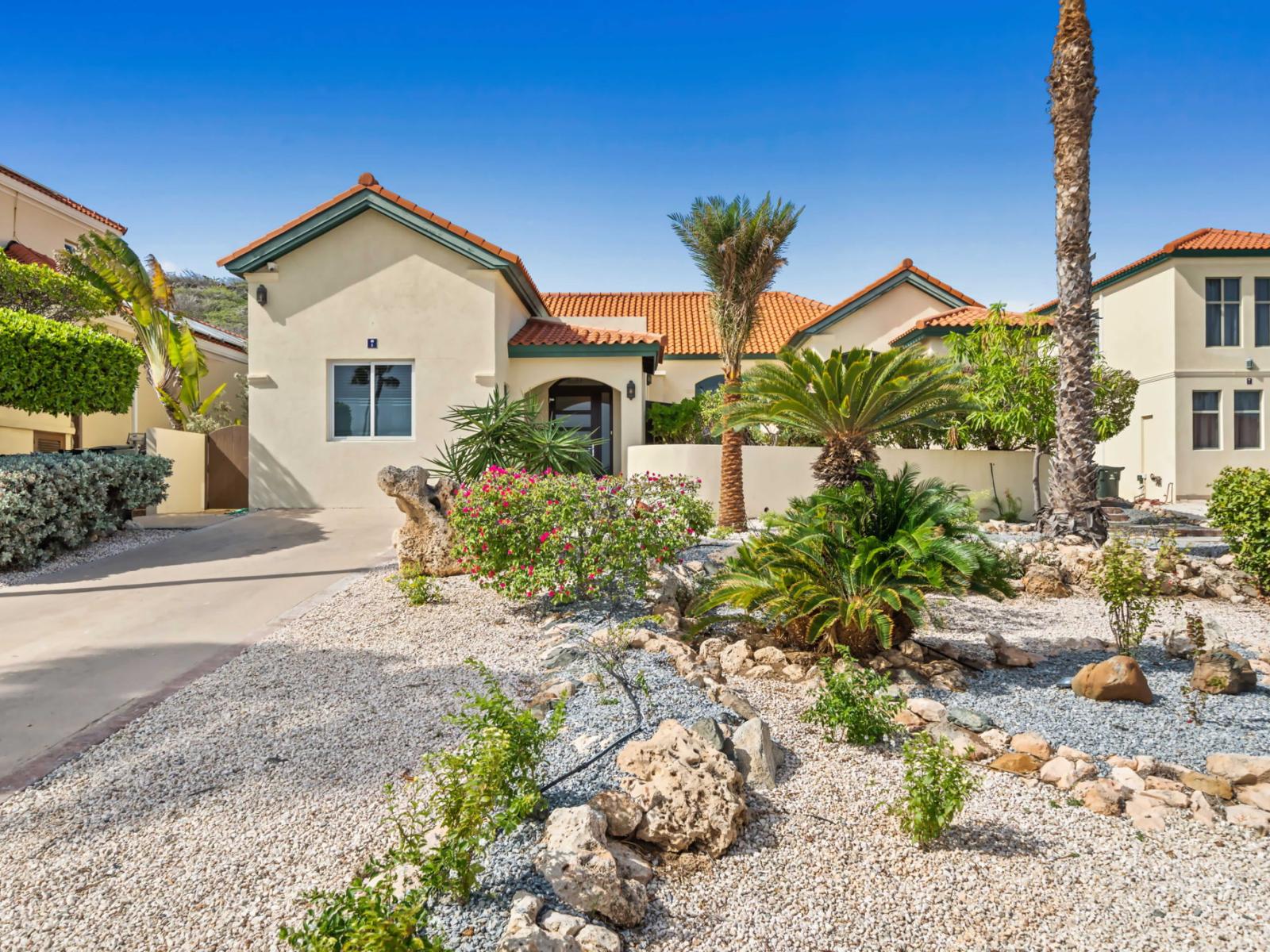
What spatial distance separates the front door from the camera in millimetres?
19094

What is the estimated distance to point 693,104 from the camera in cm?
1513

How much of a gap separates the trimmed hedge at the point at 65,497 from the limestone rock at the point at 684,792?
32.0ft

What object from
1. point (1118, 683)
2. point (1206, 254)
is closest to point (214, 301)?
point (1206, 254)

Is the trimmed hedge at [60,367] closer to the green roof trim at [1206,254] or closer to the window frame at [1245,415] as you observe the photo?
the green roof trim at [1206,254]

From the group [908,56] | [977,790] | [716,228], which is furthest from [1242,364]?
[977,790]

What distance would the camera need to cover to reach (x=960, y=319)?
1895 cm

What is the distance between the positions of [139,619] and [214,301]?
2229 inches

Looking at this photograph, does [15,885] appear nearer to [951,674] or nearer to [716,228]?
[951,674]

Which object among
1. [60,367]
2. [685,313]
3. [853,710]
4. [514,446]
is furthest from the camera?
[685,313]

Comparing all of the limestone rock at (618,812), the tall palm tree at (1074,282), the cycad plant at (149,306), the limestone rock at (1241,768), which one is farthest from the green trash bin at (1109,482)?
the cycad plant at (149,306)

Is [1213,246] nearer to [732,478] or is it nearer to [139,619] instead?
[732,478]

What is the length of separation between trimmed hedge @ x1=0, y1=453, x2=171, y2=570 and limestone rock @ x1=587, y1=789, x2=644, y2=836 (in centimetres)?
990

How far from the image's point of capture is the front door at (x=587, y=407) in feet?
62.6

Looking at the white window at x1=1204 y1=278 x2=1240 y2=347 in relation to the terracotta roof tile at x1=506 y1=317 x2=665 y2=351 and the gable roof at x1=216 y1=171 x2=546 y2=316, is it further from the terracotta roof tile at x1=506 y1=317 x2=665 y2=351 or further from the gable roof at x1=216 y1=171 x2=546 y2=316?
the gable roof at x1=216 y1=171 x2=546 y2=316
